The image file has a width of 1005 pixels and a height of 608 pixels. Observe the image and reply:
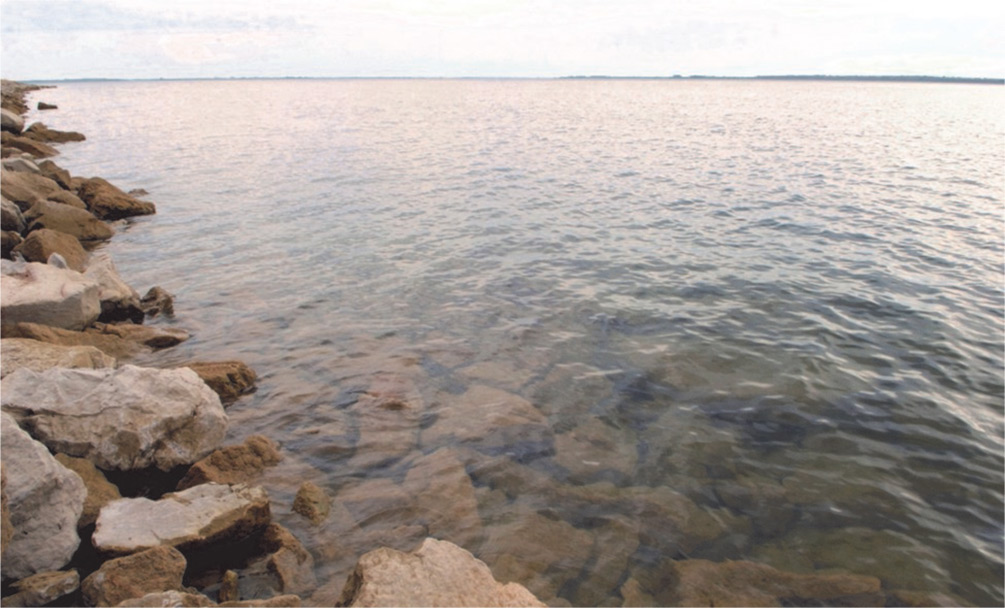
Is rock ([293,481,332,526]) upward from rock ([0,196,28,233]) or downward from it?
downward

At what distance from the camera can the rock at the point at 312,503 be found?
6.86m

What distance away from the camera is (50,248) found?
1428 cm

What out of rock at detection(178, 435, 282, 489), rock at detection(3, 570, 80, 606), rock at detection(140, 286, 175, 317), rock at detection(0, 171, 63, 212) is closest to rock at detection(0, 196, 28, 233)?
rock at detection(0, 171, 63, 212)

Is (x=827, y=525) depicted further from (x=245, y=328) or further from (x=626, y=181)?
(x=626, y=181)

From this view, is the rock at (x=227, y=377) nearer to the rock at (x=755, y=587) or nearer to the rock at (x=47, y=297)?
the rock at (x=47, y=297)

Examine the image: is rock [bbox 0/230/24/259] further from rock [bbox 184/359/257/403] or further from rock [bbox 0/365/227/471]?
rock [bbox 0/365/227/471]

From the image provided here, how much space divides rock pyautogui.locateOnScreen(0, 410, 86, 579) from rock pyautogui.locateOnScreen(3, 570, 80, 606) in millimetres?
186

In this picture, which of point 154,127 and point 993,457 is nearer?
point 993,457

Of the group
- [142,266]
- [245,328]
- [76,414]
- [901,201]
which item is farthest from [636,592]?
[901,201]

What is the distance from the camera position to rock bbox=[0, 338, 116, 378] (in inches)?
308

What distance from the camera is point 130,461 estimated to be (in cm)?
698

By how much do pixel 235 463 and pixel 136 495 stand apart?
114cm

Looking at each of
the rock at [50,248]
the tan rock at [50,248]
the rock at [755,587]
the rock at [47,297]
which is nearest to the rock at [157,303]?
the rock at [47,297]

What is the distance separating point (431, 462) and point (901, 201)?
23459 mm
